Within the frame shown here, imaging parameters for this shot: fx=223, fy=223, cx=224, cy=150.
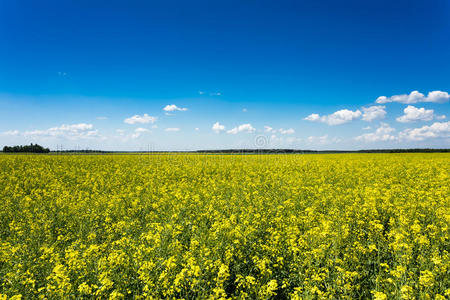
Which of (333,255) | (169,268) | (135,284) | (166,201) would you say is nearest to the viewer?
(169,268)

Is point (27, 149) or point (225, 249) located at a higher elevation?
point (27, 149)

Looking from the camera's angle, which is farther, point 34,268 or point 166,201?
point 166,201

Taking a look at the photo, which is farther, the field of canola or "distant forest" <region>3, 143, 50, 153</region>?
"distant forest" <region>3, 143, 50, 153</region>

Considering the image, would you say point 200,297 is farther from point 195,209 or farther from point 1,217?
point 1,217

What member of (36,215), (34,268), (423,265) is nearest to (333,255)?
(423,265)

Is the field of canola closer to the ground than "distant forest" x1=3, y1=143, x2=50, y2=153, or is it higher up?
closer to the ground

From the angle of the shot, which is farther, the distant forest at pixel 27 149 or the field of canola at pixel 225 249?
the distant forest at pixel 27 149

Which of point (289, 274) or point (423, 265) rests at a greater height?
point (423, 265)

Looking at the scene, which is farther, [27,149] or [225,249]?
[27,149]

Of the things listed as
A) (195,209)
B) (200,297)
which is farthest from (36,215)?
(200,297)

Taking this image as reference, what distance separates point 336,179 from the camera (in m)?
15.2

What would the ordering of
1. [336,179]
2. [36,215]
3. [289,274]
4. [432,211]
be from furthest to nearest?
[336,179], [36,215], [432,211], [289,274]

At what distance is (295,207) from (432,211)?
4.39m

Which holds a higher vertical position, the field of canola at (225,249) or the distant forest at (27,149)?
the distant forest at (27,149)
